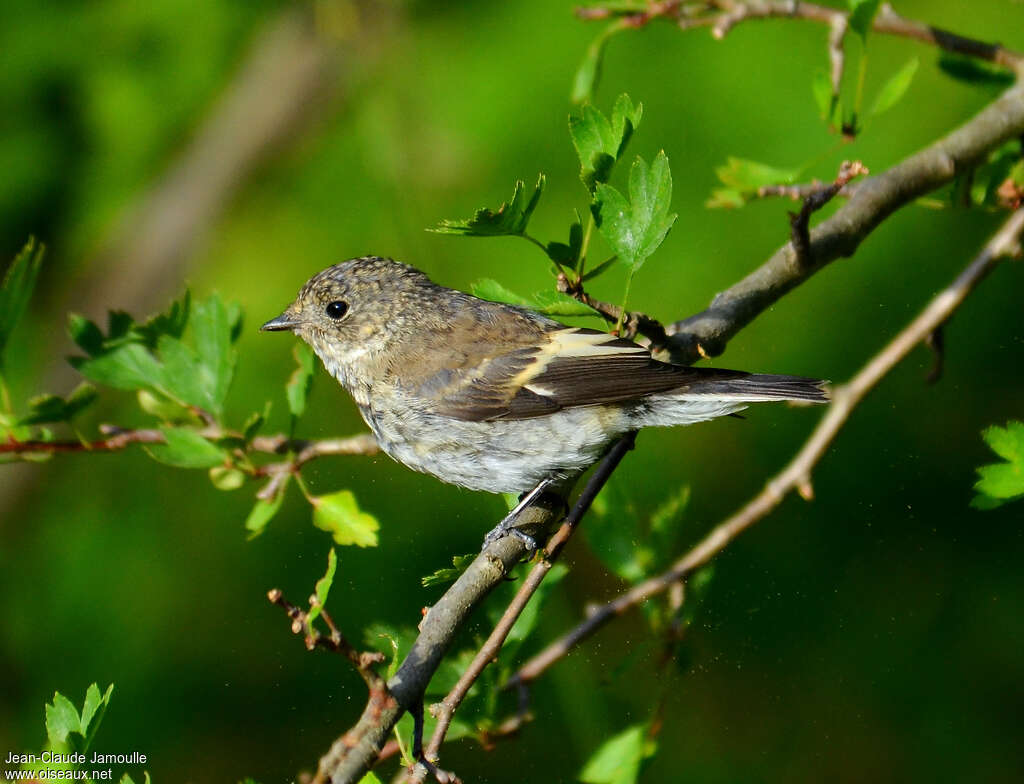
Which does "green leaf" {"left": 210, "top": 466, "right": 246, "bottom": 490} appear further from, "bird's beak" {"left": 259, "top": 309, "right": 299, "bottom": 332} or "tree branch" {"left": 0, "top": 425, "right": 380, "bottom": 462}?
"bird's beak" {"left": 259, "top": 309, "right": 299, "bottom": 332}

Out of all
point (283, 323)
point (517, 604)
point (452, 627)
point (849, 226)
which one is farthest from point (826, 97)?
point (283, 323)

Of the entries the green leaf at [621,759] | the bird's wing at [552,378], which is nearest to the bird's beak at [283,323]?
the bird's wing at [552,378]

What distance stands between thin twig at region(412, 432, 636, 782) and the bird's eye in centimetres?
100

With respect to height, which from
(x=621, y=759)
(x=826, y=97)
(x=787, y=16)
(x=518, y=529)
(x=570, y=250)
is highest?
(x=787, y=16)

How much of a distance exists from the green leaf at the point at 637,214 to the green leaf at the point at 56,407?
1225 mm

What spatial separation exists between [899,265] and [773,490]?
1795 millimetres

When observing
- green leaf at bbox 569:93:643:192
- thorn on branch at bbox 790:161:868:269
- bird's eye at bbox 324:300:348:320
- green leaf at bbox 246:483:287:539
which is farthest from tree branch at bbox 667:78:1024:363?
bird's eye at bbox 324:300:348:320

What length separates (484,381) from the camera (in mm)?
2930

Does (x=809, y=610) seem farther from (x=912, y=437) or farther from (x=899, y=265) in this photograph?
(x=899, y=265)

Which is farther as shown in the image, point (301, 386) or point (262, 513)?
point (301, 386)

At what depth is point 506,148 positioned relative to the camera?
3.75 m

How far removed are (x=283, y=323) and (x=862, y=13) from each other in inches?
74.3

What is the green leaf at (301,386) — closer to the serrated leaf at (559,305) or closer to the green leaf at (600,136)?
the serrated leaf at (559,305)

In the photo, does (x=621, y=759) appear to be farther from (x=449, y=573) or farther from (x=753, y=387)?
(x=753, y=387)
